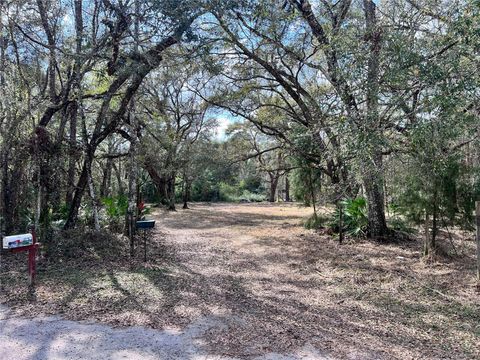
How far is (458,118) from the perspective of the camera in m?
4.35

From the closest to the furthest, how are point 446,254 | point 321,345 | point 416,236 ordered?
1. point 321,345
2. point 446,254
3. point 416,236

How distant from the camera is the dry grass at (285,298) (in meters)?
3.67

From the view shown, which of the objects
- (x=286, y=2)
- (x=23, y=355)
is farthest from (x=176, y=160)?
(x=23, y=355)

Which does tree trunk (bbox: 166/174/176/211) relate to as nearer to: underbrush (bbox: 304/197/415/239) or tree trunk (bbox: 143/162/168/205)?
tree trunk (bbox: 143/162/168/205)

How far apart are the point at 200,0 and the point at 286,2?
2.75m

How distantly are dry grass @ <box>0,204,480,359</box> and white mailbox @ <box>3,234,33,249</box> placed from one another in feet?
2.35

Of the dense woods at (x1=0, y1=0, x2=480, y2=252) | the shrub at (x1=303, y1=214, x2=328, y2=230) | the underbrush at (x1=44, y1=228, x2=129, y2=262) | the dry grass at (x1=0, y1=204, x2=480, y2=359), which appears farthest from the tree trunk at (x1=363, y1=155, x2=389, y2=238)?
the underbrush at (x1=44, y1=228, x2=129, y2=262)

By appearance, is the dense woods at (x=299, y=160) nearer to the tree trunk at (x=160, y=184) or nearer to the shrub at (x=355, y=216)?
the shrub at (x=355, y=216)

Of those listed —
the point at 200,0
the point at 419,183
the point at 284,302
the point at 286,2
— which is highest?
the point at 286,2

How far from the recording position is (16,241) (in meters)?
4.55

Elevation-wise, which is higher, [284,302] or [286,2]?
[286,2]

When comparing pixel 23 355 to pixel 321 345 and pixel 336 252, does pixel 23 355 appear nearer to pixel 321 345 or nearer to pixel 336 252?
pixel 321 345

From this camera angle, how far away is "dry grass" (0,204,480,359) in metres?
3.67

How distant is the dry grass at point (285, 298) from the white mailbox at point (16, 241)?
715mm
